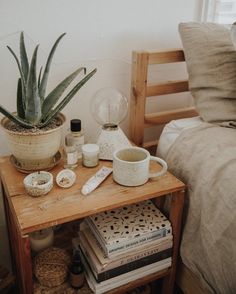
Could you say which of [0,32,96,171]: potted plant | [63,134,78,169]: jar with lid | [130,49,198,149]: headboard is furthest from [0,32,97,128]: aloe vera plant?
[130,49,198,149]: headboard

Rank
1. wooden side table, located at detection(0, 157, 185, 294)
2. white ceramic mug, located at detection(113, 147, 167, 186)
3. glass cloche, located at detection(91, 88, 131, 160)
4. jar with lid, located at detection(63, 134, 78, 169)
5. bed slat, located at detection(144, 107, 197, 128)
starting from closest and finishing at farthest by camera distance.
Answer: wooden side table, located at detection(0, 157, 185, 294), white ceramic mug, located at detection(113, 147, 167, 186), jar with lid, located at detection(63, 134, 78, 169), glass cloche, located at detection(91, 88, 131, 160), bed slat, located at detection(144, 107, 197, 128)

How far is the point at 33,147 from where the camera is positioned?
2.81 ft

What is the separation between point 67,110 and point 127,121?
0.82 ft

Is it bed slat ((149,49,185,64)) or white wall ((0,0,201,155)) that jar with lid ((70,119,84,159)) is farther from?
bed slat ((149,49,185,64))

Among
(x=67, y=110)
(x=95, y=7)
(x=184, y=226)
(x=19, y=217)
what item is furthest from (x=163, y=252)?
(x=95, y=7)

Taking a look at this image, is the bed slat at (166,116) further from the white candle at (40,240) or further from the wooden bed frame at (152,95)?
the white candle at (40,240)

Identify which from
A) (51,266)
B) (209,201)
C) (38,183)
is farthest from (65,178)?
(209,201)

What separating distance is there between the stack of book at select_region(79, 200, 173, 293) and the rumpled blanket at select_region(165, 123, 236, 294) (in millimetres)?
77

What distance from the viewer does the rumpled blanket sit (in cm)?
82

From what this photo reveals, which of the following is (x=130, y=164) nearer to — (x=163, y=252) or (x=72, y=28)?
(x=163, y=252)

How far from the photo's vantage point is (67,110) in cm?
114

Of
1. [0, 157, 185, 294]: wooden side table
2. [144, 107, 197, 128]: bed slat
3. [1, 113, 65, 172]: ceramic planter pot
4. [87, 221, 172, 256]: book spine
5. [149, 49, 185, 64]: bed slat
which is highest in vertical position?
[149, 49, 185, 64]: bed slat

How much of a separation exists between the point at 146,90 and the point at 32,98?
0.46 metres

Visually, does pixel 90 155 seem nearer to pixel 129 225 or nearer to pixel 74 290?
pixel 129 225
